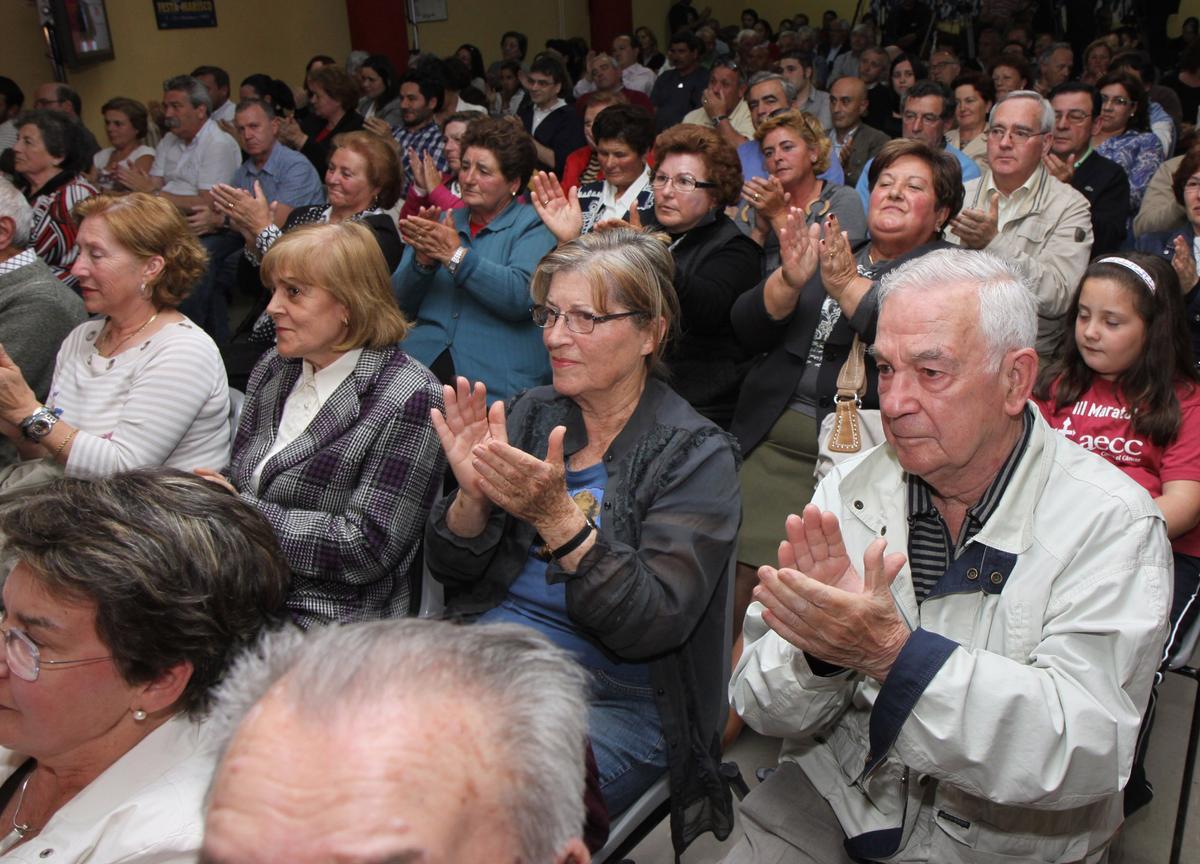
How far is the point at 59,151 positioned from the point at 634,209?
2713mm

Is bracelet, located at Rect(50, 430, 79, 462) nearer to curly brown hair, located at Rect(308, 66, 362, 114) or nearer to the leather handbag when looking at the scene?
the leather handbag

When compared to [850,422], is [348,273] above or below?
above

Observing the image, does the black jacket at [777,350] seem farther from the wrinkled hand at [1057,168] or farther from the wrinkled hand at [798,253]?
the wrinkled hand at [1057,168]

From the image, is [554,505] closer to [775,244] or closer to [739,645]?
[739,645]

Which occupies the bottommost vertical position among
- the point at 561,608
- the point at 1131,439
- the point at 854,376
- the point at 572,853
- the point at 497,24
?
the point at 561,608

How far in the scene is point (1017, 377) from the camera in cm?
160

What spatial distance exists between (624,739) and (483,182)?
2368mm

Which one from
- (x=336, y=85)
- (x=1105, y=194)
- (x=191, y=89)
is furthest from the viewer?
(x=336, y=85)

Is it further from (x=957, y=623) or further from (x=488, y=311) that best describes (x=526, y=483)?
(x=488, y=311)

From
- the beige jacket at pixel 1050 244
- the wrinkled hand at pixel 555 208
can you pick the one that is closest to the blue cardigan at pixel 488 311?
the wrinkled hand at pixel 555 208

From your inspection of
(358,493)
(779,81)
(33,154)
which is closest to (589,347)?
(358,493)

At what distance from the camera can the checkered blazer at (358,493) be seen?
2.17 meters

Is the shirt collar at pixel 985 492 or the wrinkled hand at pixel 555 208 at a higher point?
the wrinkled hand at pixel 555 208

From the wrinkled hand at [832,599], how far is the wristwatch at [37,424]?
6.14ft
